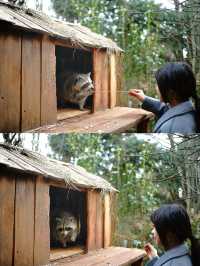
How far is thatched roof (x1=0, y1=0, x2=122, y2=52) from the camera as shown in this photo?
104 centimetres

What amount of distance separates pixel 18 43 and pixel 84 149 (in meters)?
0.31

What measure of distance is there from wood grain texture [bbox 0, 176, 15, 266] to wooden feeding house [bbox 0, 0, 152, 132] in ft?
0.41

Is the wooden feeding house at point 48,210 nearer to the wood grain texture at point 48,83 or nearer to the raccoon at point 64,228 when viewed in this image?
the raccoon at point 64,228

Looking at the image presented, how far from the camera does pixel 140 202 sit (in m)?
1.17

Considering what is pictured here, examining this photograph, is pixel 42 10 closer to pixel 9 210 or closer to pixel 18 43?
pixel 18 43

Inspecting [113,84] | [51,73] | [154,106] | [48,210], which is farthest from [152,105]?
[48,210]

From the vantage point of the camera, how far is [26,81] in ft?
3.47

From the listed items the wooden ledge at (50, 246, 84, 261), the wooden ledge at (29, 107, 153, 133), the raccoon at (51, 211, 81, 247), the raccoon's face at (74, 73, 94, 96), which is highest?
the raccoon's face at (74, 73, 94, 96)

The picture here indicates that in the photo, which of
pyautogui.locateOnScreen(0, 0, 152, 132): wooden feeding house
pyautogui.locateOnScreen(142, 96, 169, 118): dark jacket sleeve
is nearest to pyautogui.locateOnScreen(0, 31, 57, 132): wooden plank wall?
pyautogui.locateOnScreen(0, 0, 152, 132): wooden feeding house

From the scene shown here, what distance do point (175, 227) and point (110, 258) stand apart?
193 mm

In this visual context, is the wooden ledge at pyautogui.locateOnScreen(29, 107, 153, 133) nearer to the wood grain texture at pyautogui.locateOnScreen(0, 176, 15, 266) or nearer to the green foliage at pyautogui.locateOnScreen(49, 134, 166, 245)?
the green foliage at pyautogui.locateOnScreen(49, 134, 166, 245)

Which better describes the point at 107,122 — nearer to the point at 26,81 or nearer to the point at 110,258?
the point at 26,81

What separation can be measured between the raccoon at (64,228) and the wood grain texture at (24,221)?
0.11 m

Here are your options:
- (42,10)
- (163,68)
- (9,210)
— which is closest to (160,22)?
(163,68)
